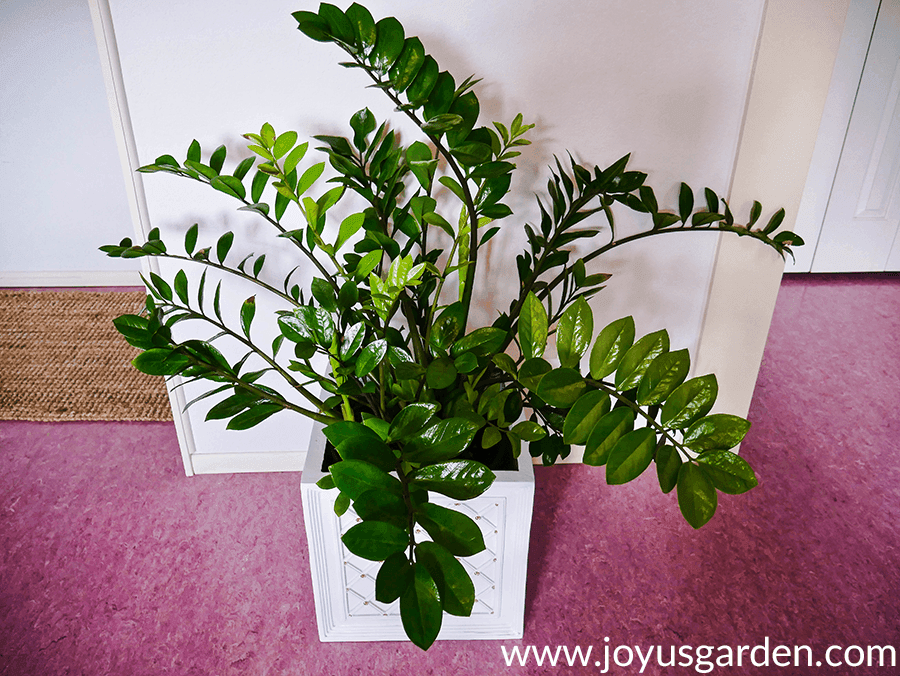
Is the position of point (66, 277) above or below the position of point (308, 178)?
below

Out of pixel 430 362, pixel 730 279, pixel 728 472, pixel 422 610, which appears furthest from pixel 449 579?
pixel 730 279

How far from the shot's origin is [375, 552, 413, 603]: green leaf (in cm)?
53

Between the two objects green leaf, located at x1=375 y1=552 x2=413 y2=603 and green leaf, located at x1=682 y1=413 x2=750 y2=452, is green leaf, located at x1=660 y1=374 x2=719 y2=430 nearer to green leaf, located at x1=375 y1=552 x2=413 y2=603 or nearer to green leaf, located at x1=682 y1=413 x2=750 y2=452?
green leaf, located at x1=682 y1=413 x2=750 y2=452

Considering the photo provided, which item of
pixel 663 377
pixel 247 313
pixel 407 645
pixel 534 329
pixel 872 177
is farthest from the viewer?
pixel 872 177

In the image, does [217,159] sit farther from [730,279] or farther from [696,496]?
[730,279]

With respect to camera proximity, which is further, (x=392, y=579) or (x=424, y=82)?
(x=424, y=82)

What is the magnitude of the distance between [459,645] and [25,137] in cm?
216

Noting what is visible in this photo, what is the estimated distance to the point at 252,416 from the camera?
0.86m

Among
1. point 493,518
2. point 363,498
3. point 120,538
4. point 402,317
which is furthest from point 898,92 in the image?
point 120,538

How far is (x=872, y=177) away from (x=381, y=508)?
2.45 m

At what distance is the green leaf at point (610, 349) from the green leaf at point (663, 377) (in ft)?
0.14

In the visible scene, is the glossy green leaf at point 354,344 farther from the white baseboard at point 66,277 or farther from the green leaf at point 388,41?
the white baseboard at point 66,277

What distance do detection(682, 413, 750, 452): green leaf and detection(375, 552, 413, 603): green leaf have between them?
0.93ft

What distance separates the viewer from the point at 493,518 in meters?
0.96
